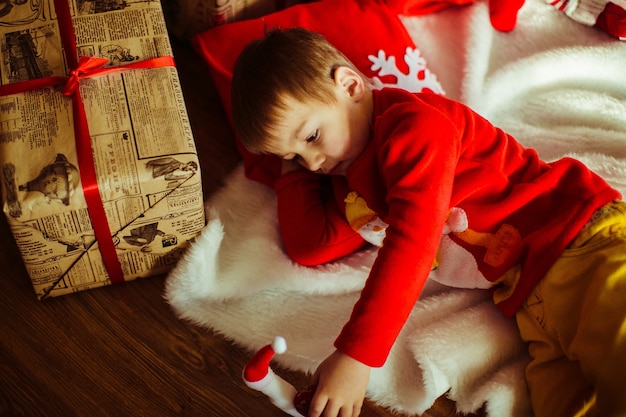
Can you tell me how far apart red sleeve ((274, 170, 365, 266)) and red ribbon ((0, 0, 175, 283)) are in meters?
0.28

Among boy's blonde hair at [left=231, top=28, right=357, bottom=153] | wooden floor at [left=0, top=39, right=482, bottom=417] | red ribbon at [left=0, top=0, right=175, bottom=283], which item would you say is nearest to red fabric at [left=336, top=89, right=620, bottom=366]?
boy's blonde hair at [left=231, top=28, right=357, bottom=153]

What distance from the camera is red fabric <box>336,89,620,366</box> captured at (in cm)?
79

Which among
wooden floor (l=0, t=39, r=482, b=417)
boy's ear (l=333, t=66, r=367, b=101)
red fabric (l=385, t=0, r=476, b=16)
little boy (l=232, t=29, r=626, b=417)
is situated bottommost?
wooden floor (l=0, t=39, r=482, b=417)

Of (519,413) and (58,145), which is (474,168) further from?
(58,145)

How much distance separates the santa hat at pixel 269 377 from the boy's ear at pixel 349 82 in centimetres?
37

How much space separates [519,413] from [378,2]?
0.78m

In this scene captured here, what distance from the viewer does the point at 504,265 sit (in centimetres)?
90

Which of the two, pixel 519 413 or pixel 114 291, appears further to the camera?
pixel 114 291

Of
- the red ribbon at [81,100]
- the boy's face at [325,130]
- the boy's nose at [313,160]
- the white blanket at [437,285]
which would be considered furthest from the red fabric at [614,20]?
the red ribbon at [81,100]

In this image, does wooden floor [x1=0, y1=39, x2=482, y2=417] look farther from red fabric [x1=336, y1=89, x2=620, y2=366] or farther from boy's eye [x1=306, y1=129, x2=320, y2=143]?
boy's eye [x1=306, y1=129, x2=320, y2=143]

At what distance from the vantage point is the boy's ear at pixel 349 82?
2.82 feet

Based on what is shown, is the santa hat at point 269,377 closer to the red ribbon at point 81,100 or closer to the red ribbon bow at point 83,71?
the red ribbon at point 81,100

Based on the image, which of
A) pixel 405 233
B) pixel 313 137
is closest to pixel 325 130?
pixel 313 137

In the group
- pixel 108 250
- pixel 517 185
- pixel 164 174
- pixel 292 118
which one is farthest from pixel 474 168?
pixel 108 250
